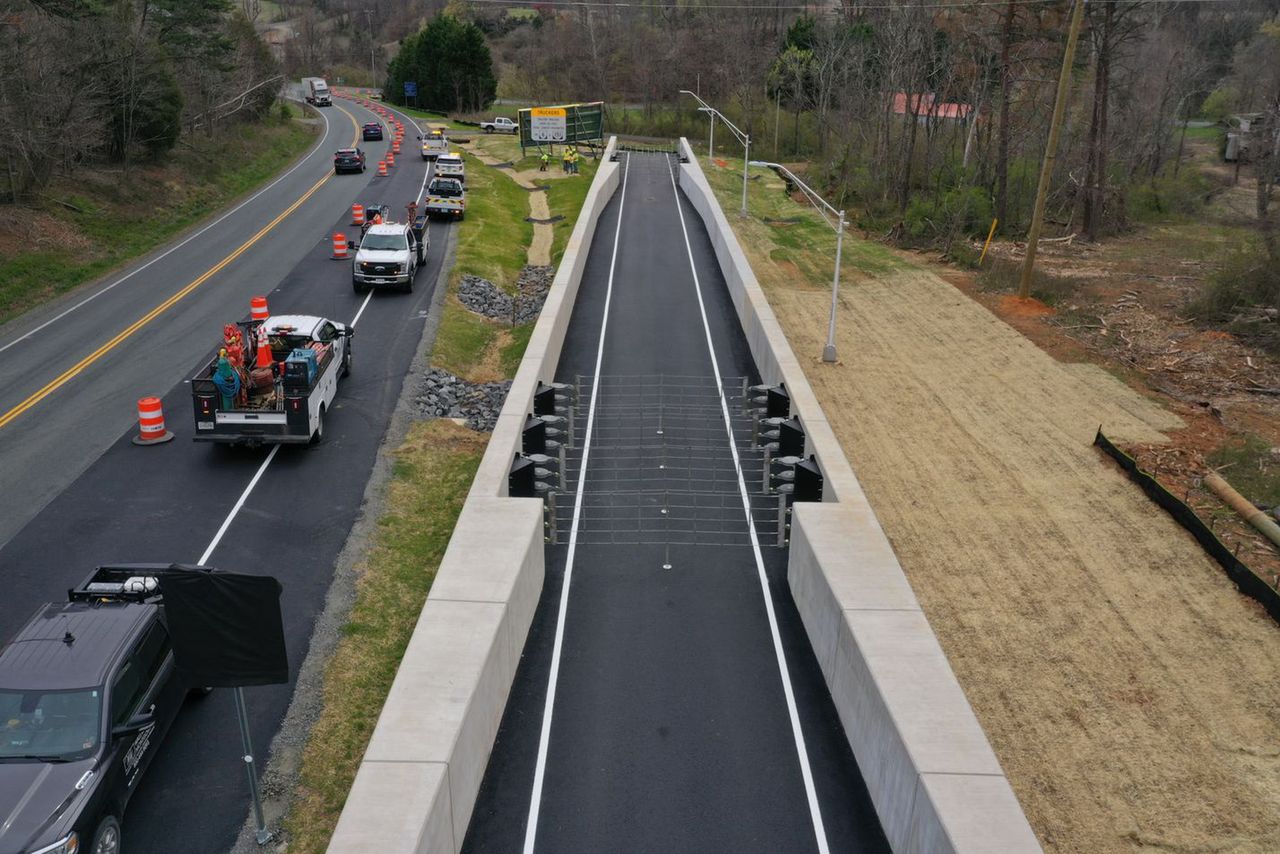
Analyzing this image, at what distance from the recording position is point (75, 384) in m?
25.4

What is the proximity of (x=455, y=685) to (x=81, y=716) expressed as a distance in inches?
158

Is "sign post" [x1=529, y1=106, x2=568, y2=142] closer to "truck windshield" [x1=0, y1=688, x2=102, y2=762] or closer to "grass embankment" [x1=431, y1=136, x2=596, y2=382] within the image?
"grass embankment" [x1=431, y1=136, x2=596, y2=382]

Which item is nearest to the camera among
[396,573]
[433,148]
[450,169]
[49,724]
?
[49,724]

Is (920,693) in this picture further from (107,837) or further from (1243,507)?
(1243,507)

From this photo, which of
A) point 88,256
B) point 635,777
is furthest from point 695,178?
point 635,777

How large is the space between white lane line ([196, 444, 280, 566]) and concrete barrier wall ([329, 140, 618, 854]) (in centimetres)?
475

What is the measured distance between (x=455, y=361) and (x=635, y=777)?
18.3m

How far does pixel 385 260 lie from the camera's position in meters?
34.0

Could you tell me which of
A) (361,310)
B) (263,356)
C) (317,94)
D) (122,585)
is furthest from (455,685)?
(317,94)

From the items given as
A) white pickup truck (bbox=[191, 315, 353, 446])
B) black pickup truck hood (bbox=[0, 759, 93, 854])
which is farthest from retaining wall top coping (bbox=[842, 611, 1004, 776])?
white pickup truck (bbox=[191, 315, 353, 446])

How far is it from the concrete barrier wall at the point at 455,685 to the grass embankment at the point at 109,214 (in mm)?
23005

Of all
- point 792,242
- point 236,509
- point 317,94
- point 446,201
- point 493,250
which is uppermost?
point 317,94

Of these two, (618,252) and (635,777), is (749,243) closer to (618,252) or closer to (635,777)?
(618,252)

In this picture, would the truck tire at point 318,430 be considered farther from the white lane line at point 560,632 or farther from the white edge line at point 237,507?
the white lane line at point 560,632
